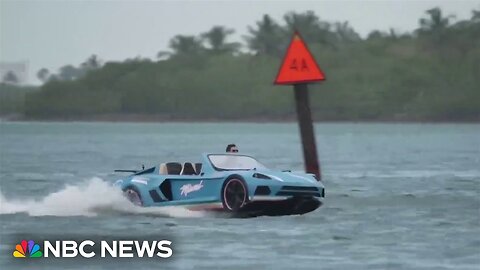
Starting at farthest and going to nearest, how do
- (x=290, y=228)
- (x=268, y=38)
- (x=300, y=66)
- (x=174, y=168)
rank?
(x=268, y=38) < (x=300, y=66) < (x=174, y=168) < (x=290, y=228)

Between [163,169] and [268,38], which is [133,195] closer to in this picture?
[163,169]

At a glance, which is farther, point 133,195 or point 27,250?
point 133,195

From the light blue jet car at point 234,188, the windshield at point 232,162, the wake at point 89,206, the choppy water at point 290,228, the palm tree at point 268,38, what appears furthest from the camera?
the palm tree at point 268,38

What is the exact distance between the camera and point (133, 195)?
34281 mm

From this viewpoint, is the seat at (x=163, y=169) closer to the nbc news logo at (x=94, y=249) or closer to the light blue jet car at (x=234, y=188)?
the light blue jet car at (x=234, y=188)

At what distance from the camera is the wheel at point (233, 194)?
104ft

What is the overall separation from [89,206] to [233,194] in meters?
5.12

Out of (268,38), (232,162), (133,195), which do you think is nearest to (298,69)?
(232,162)

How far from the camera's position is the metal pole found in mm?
37438

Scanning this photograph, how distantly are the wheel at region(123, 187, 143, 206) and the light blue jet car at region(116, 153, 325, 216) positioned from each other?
0.45m

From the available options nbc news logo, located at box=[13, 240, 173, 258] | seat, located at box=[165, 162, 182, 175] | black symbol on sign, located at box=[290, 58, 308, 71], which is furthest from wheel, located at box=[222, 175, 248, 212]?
black symbol on sign, located at box=[290, 58, 308, 71]

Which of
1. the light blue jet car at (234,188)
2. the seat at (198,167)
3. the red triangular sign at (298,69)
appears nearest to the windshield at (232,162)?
the light blue jet car at (234,188)

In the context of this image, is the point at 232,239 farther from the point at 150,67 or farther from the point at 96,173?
the point at 150,67

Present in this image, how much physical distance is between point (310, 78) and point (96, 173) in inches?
808
